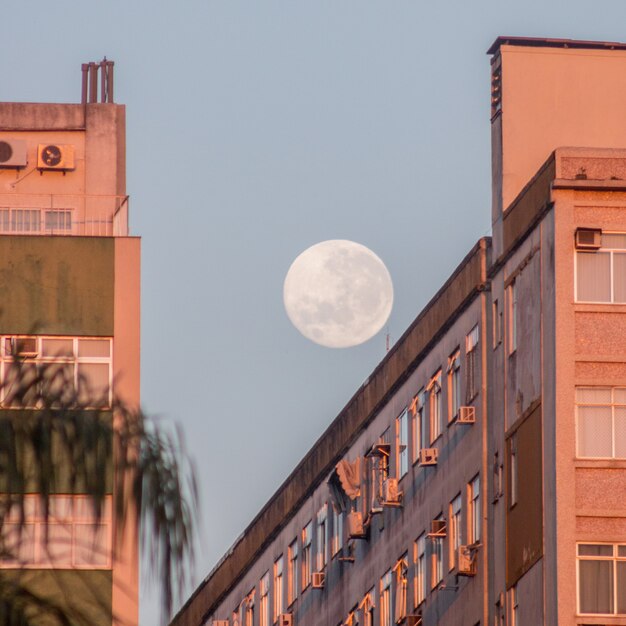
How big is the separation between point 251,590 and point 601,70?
30.9 metres

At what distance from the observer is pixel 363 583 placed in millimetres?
61250

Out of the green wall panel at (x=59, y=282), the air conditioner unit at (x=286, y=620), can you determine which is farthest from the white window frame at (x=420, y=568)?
the green wall panel at (x=59, y=282)

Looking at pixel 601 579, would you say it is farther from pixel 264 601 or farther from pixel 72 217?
pixel 264 601

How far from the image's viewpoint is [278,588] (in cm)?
7206

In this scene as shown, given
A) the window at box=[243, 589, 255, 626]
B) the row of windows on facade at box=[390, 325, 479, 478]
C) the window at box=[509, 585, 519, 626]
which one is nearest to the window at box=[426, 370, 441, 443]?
the row of windows on facade at box=[390, 325, 479, 478]

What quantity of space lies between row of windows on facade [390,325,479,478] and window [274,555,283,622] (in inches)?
540

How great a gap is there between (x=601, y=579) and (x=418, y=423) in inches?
509

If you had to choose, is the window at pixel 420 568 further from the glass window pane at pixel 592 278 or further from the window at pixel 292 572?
the window at pixel 292 572

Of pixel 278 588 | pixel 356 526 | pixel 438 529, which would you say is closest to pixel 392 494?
pixel 356 526

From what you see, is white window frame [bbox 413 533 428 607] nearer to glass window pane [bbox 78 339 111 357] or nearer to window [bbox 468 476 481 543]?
window [bbox 468 476 481 543]

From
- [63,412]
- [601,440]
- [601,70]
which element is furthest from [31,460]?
[601,70]

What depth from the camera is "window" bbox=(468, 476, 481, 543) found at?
163 feet

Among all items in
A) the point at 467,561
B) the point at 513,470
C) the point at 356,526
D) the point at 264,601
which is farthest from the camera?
the point at 264,601

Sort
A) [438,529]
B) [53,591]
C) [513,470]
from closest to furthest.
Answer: [53,591], [513,470], [438,529]
